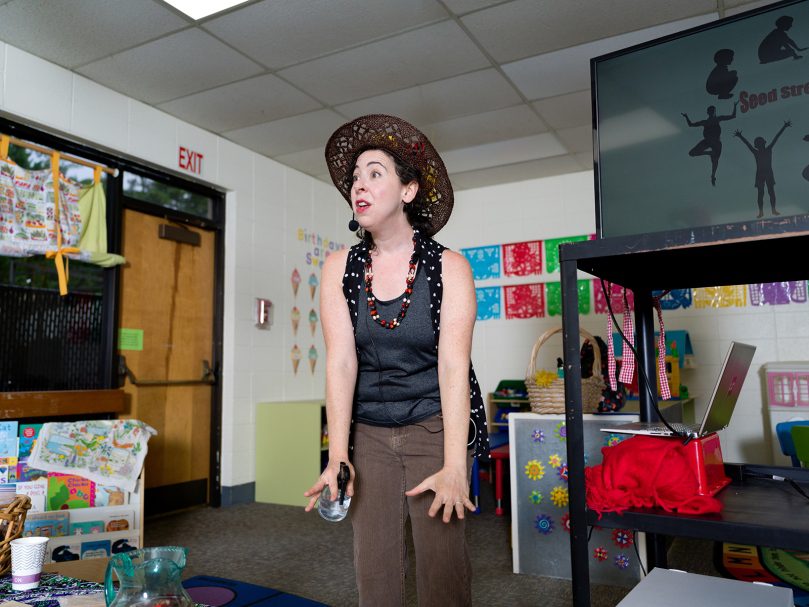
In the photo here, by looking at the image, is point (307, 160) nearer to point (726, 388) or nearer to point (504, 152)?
point (504, 152)

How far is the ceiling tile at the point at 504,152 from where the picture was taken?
475cm

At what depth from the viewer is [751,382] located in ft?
15.4

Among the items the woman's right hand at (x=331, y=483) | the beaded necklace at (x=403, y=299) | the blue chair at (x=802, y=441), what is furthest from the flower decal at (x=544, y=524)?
the beaded necklace at (x=403, y=299)

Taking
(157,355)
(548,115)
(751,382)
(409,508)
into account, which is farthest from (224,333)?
(751,382)

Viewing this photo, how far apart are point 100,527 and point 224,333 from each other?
1914 mm

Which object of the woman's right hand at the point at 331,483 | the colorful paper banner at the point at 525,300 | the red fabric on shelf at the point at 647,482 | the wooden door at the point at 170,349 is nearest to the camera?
the red fabric on shelf at the point at 647,482

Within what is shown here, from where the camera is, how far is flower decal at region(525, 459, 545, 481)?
2872 millimetres

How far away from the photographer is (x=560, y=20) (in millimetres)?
3145

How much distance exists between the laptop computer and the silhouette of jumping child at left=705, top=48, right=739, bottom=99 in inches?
18.5

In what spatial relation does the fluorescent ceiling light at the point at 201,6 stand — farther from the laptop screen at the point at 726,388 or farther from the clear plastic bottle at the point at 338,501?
the laptop screen at the point at 726,388

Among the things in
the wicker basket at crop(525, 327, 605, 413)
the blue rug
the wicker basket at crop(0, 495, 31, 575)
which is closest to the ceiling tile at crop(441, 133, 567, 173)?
the wicker basket at crop(525, 327, 605, 413)

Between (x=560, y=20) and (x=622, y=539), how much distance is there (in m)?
2.45

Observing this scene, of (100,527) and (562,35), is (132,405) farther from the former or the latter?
(562,35)

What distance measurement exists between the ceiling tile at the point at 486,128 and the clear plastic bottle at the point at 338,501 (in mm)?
3388
